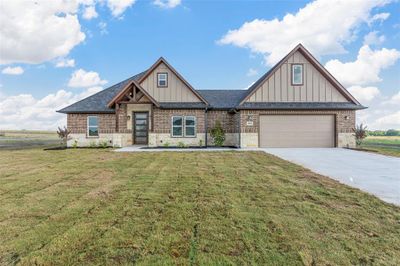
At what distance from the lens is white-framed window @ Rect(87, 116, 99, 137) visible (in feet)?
59.6

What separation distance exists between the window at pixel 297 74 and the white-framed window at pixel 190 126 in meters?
7.95

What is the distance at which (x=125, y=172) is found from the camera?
7.94 metres

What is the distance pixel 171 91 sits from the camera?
698 inches

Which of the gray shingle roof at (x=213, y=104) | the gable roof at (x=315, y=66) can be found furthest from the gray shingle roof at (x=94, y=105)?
the gable roof at (x=315, y=66)

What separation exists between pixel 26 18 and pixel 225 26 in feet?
54.6

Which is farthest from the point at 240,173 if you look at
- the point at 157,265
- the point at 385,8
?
the point at 385,8

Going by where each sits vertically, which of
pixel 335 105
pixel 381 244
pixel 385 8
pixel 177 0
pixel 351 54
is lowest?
pixel 381 244

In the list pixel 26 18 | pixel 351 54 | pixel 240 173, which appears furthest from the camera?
pixel 351 54

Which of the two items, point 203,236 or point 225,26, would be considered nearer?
point 203,236

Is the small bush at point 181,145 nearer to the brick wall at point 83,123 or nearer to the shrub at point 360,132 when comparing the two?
the brick wall at point 83,123

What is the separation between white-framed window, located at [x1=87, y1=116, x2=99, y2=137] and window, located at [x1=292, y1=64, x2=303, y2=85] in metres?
15.4

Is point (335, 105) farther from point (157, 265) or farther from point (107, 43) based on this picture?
point (107, 43)

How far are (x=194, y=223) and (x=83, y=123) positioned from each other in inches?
678

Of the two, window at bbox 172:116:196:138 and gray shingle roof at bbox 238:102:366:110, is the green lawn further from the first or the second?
window at bbox 172:116:196:138
